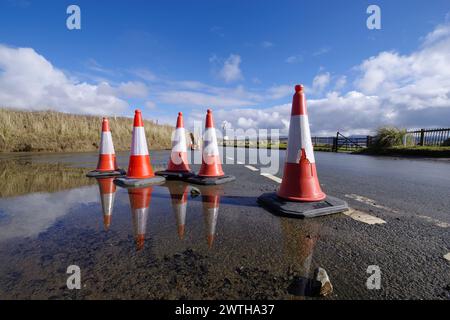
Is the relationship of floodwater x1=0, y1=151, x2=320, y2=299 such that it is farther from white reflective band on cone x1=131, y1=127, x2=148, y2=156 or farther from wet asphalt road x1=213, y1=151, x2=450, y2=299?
white reflective band on cone x1=131, y1=127, x2=148, y2=156

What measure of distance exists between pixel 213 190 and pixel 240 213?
135 cm

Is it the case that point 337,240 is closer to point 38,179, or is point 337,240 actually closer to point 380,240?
point 380,240

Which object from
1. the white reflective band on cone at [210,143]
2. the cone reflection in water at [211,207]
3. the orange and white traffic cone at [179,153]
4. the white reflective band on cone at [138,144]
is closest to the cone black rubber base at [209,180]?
the cone reflection in water at [211,207]

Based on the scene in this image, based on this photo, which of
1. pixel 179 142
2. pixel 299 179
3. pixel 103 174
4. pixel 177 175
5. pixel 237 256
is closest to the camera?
pixel 237 256

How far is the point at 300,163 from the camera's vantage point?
321 cm

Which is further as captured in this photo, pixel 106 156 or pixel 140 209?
pixel 106 156

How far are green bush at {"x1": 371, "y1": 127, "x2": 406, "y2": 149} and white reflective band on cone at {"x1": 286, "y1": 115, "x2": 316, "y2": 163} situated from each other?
14.3 metres

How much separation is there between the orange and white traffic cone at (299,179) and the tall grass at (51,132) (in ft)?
48.9

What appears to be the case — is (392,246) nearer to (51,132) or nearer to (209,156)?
(209,156)

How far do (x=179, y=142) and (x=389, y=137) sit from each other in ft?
48.9

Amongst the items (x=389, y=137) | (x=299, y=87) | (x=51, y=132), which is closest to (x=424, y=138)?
(x=389, y=137)

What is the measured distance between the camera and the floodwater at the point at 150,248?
4.65 ft

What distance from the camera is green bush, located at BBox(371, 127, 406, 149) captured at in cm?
1416
